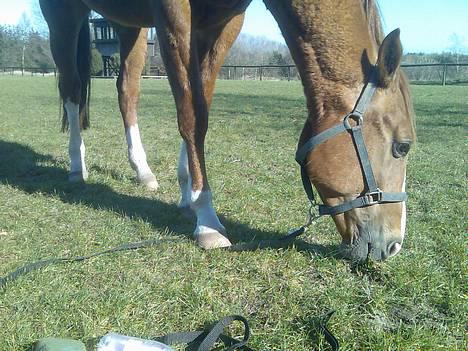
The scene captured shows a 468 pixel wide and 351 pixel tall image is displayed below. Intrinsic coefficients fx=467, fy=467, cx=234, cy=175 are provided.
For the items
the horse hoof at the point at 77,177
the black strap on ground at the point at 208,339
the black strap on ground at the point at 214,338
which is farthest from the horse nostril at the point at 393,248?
the horse hoof at the point at 77,177

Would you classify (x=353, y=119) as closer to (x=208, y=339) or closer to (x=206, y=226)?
(x=206, y=226)

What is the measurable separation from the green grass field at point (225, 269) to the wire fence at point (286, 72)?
686 inches

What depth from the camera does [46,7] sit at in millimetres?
4625

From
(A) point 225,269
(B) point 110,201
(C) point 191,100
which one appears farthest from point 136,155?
(A) point 225,269

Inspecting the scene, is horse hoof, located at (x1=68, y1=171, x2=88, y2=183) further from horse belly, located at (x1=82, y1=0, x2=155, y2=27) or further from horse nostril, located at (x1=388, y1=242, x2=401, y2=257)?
horse nostril, located at (x1=388, y1=242, x2=401, y2=257)

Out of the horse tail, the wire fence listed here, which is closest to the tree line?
the wire fence

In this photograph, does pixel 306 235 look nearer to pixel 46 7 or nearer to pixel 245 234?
pixel 245 234

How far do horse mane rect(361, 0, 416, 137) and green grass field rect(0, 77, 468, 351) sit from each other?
818 mm

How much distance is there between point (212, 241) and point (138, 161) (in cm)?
195

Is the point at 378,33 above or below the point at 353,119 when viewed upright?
above

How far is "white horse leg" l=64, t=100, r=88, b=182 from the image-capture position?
14.6ft

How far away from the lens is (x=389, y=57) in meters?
2.25

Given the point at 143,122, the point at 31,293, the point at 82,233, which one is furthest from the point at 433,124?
the point at 31,293

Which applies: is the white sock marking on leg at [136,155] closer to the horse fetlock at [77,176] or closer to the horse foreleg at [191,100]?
the horse fetlock at [77,176]
